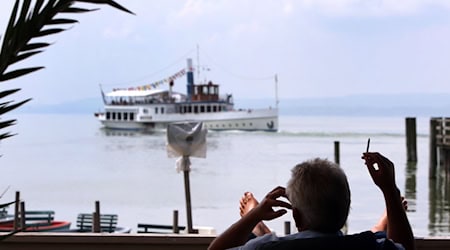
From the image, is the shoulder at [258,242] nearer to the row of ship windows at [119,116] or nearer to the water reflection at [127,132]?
the water reflection at [127,132]

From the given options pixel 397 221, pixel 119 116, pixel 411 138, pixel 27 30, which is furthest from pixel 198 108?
pixel 27 30

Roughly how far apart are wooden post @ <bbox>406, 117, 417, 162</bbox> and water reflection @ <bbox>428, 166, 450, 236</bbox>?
46.4 inches

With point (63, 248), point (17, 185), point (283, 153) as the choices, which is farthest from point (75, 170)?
point (63, 248)

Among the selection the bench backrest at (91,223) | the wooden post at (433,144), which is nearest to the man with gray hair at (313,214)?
the bench backrest at (91,223)

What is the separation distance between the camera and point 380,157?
58.9 inches

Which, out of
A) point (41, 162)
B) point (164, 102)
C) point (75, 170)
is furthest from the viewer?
point (164, 102)

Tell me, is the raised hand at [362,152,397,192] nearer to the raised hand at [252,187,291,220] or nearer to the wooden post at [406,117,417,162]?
the raised hand at [252,187,291,220]

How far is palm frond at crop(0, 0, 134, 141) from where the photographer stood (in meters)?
1.14

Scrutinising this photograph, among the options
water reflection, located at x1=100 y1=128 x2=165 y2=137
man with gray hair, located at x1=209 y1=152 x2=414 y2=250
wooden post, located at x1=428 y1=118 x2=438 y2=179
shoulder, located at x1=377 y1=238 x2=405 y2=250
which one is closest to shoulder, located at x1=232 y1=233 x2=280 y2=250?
Result: man with gray hair, located at x1=209 y1=152 x2=414 y2=250

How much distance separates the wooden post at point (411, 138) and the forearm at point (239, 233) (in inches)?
723

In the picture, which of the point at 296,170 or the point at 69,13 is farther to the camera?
the point at 296,170

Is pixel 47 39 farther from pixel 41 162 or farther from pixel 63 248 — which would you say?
pixel 41 162

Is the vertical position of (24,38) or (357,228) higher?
(24,38)

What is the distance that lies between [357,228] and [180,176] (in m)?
14.2
